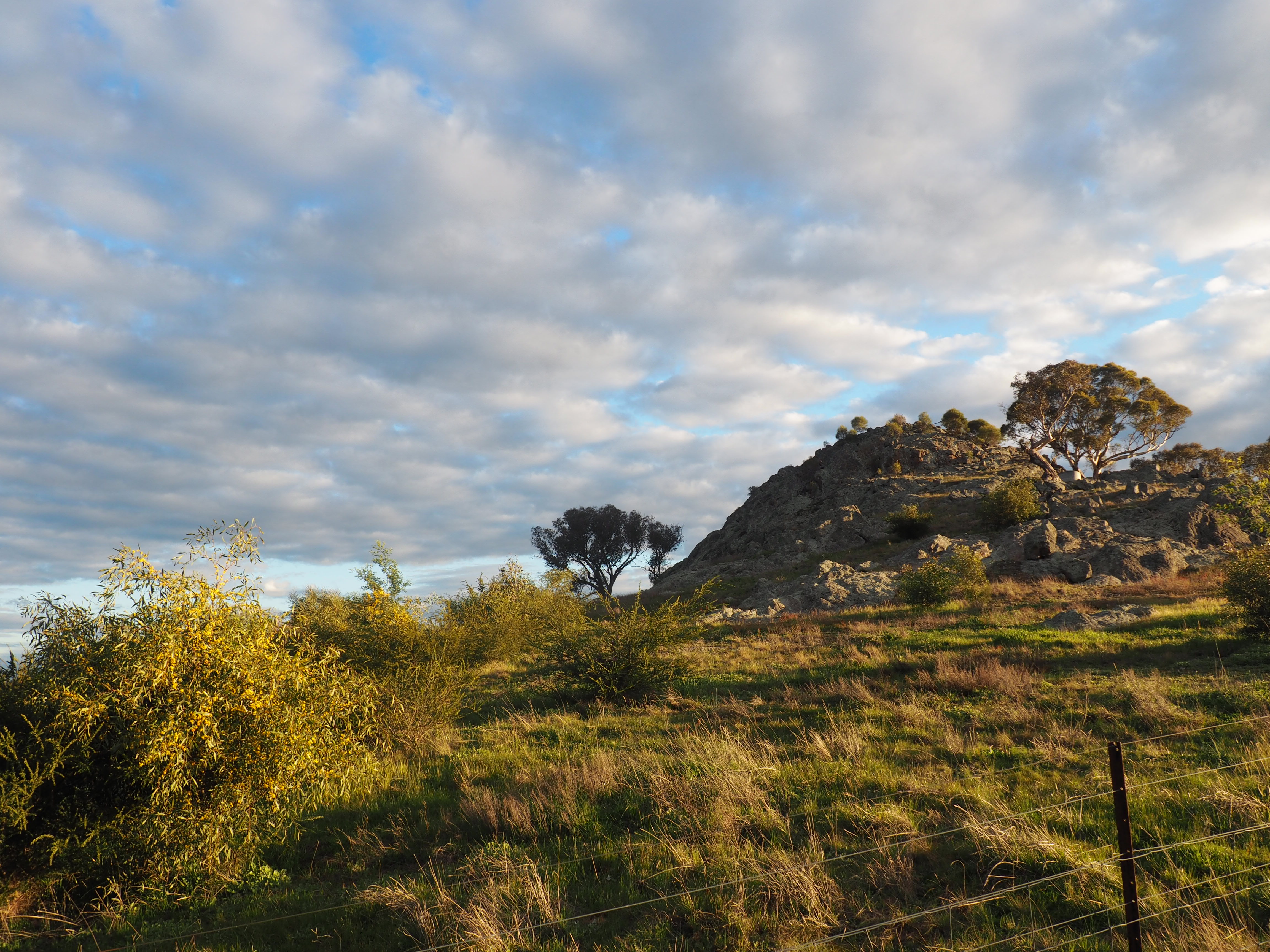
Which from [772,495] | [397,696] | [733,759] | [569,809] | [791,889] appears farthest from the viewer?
[772,495]

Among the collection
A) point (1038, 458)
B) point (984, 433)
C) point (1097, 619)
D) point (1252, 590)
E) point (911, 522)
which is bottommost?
point (1097, 619)

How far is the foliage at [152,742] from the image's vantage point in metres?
6.69

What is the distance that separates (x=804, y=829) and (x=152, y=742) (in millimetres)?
6899

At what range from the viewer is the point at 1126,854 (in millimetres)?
4328

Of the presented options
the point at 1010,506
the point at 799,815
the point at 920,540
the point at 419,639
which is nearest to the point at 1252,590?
the point at 799,815

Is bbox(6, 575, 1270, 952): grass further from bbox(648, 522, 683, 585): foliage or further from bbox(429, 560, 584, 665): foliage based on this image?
bbox(648, 522, 683, 585): foliage

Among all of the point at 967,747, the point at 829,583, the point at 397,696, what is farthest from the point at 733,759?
the point at 829,583

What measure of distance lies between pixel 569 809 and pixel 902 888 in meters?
3.97

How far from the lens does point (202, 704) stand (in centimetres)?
687

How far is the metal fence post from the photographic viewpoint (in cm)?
416

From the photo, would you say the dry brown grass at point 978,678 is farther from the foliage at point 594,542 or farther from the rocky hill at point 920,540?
the foliage at point 594,542

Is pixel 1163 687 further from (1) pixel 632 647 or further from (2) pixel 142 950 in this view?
(2) pixel 142 950

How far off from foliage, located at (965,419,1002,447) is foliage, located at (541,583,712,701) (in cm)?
5749

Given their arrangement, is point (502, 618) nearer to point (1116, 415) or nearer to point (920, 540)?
point (920, 540)
